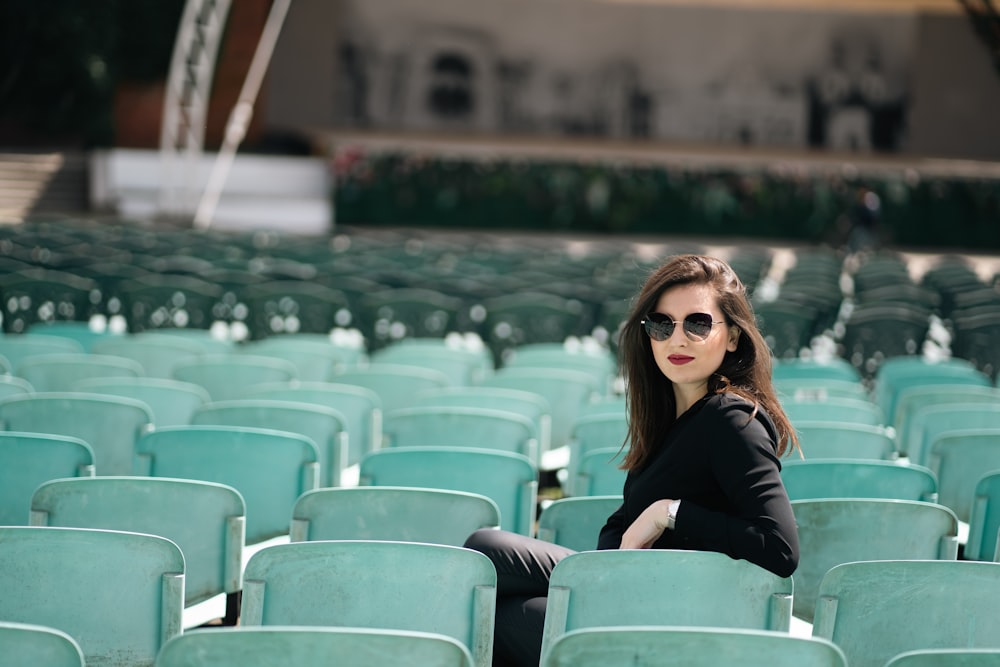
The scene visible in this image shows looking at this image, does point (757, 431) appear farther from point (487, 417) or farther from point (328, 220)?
point (328, 220)

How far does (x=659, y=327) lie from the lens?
3.04 meters

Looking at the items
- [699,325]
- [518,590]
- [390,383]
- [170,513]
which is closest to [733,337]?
[699,325]

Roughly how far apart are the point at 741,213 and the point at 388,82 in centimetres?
1194

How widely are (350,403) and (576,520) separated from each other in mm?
1892

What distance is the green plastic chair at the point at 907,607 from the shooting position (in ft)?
8.54

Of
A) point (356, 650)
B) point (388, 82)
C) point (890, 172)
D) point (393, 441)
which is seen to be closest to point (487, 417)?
point (393, 441)

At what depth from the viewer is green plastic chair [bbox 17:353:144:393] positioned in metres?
5.50

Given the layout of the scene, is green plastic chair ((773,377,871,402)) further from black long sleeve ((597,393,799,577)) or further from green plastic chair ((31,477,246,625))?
green plastic chair ((31,477,246,625))

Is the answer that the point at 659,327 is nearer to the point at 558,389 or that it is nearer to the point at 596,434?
the point at 596,434

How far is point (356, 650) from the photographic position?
6.84 ft

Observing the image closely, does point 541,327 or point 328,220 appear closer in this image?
point 541,327

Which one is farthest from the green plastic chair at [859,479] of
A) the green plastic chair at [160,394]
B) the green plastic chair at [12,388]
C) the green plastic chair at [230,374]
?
the green plastic chair at [12,388]

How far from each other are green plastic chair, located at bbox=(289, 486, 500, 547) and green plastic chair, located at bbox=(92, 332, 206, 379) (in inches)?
128

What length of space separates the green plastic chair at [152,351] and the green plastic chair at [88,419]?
1792 millimetres
